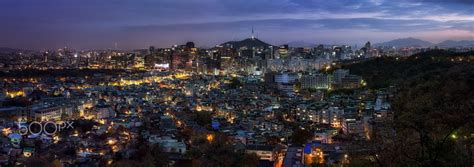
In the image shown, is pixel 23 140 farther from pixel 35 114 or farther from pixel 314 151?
pixel 314 151

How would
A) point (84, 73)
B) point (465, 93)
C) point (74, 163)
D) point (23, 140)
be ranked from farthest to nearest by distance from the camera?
point (84, 73), point (465, 93), point (23, 140), point (74, 163)

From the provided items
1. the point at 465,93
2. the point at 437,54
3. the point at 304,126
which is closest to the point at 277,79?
the point at 437,54

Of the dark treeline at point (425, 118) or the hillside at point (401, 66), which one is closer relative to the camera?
the dark treeline at point (425, 118)

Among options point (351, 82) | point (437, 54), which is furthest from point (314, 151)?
point (437, 54)

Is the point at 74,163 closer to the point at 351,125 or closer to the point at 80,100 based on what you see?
the point at 351,125

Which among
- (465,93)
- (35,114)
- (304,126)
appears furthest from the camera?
(35,114)

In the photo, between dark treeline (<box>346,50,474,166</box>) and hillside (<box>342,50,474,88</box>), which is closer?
dark treeline (<box>346,50,474,166</box>)

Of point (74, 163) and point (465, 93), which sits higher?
point (465, 93)

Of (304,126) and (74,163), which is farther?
(304,126)

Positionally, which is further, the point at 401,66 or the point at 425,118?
the point at 401,66
